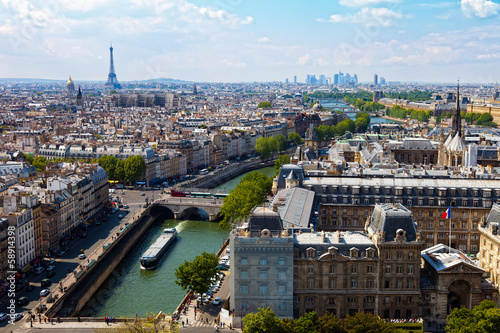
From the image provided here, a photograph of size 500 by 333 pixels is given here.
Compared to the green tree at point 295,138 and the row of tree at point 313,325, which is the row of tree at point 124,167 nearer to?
the row of tree at point 313,325

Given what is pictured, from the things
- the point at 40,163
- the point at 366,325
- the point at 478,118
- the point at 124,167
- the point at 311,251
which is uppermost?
the point at 478,118

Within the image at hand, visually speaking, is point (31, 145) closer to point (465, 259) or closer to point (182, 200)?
point (182, 200)

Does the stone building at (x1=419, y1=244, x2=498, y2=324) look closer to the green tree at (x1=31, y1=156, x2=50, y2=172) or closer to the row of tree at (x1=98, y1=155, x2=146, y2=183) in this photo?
the row of tree at (x1=98, y1=155, x2=146, y2=183)

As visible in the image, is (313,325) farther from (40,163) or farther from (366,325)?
(40,163)

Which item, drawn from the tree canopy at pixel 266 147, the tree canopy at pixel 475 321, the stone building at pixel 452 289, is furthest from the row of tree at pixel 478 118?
the tree canopy at pixel 475 321

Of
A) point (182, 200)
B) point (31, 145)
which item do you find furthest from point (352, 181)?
point (31, 145)

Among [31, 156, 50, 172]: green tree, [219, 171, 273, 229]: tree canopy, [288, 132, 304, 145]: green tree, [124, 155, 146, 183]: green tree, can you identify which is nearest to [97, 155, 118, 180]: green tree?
[124, 155, 146, 183]: green tree

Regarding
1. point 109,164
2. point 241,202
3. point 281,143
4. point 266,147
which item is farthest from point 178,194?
point 281,143

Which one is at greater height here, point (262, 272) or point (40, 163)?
point (40, 163)
